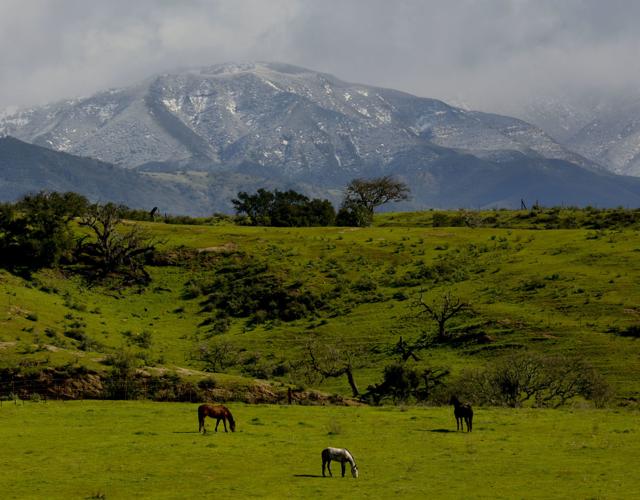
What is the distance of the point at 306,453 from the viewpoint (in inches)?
1687

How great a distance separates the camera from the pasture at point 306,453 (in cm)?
3538

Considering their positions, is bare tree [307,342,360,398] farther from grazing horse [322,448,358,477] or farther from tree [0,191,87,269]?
tree [0,191,87,269]

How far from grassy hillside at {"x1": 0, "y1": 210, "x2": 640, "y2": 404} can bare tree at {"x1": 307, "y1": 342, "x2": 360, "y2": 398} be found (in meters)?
0.90

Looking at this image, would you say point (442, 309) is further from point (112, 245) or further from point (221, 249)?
point (112, 245)

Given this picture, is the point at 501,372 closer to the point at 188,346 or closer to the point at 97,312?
the point at 188,346

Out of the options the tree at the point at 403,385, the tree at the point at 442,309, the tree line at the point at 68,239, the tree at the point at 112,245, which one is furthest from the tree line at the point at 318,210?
the tree at the point at 403,385

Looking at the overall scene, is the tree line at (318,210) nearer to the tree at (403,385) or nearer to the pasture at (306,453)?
the tree at (403,385)

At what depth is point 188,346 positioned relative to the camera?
93625 mm

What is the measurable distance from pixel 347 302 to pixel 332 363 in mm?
23793

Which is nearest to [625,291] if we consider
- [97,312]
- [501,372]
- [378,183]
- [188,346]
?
[501,372]

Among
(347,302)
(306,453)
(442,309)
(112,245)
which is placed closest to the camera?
(306,453)

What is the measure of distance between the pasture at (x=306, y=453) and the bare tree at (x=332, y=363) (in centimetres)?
2129

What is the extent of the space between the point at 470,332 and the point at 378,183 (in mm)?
111958

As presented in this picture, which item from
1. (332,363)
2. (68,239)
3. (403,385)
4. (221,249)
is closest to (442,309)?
(332,363)
